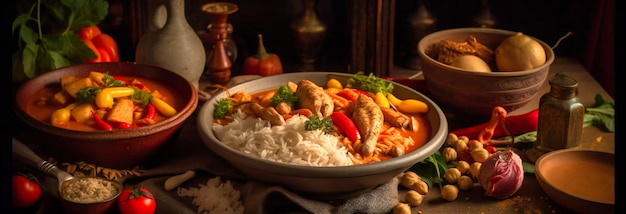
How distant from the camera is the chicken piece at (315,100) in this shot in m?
2.88

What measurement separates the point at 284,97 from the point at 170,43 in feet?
2.30

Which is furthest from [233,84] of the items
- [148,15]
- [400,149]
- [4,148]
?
[4,148]

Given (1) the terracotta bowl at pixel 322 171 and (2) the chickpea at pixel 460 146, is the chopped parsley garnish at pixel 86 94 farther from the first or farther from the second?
(2) the chickpea at pixel 460 146

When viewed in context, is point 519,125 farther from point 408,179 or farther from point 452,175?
point 408,179

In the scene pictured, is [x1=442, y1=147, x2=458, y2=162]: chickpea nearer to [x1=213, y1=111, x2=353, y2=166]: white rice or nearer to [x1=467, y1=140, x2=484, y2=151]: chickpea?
[x1=467, y1=140, x2=484, y2=151]: chickpea

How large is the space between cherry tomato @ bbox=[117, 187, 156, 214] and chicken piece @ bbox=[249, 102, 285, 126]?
0.48 m

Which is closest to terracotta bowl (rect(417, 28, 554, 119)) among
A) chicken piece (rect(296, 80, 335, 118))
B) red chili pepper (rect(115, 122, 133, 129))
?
chicken piece (rect(296, 80, 335, 118))

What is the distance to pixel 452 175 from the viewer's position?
2.88 meters

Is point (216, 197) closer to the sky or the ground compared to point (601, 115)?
closer to the sky

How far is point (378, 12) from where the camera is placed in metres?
3.74

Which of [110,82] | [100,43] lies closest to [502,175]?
[110,82]

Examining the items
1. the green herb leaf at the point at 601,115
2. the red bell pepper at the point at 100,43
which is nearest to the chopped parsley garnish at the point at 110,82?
the red bell pepper at the point at 100,43

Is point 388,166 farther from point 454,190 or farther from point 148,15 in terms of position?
point 148,15

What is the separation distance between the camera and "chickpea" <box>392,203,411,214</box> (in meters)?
→ 2.64
